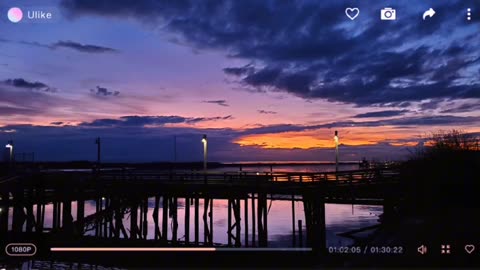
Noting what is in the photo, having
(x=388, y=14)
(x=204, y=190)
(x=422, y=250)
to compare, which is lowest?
(x=204, y=190)

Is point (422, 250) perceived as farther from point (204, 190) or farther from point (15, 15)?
point (204, 190)

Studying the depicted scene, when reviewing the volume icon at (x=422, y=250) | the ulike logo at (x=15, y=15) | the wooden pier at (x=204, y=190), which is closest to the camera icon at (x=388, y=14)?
the volume icon at (x=422, y=250)

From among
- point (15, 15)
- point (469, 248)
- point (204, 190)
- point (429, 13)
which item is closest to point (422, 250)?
point (469, 248)

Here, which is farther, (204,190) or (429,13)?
(204,190)

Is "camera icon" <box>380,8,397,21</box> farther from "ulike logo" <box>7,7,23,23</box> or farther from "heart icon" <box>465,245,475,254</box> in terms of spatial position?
"ulike logo" <box>7,7,23,23</box>

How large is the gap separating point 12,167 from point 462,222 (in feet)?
95.7

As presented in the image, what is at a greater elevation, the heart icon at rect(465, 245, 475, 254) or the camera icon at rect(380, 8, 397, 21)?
the camera icon at rect(380, 8, 397, 21)

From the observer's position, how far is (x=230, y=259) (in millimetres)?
5438

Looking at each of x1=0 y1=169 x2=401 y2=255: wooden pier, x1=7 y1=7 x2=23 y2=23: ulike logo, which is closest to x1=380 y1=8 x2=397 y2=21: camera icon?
x1=7 y1=7 x2=23 y2=23: ulike logo

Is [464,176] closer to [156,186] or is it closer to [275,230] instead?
[156,186]

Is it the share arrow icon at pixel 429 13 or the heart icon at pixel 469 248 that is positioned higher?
the share arrow icon at pixel 429 13

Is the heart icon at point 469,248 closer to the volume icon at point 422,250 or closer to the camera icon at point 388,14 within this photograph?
the volume icon at point 422,250

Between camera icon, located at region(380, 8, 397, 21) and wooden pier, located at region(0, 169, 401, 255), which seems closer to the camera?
camera icon, located at region(380, 8, 397, 21)

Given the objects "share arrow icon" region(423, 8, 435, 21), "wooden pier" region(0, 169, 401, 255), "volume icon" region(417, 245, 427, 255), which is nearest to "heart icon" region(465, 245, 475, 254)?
"volume icon" region(417, 245, 427, 255)
